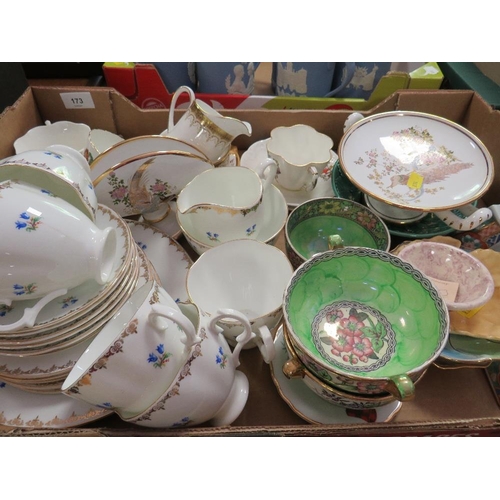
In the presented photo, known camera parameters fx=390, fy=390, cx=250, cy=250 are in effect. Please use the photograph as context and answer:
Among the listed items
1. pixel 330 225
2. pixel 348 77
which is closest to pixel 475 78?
pixel 348 77

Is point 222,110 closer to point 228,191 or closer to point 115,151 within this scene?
point 228,191

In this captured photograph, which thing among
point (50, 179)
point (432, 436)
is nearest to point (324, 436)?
point (432, 436)

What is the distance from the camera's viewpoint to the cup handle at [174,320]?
1.69 feet

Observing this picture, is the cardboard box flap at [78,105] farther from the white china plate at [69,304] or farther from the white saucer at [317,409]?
the white saucer at [317,409]

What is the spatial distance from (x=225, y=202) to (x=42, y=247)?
53 centimetres

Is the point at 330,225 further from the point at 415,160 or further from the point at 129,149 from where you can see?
the point at 129,149

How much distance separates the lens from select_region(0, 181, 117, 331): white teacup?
1.81ft

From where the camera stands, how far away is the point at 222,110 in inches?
44.6

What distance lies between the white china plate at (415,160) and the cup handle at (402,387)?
0.45 metres

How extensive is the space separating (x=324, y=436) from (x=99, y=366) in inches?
15.2

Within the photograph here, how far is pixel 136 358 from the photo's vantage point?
528 mm

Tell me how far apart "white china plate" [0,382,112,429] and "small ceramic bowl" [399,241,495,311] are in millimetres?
698

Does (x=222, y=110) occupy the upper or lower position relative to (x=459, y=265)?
upper

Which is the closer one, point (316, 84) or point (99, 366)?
point (99, 366)
